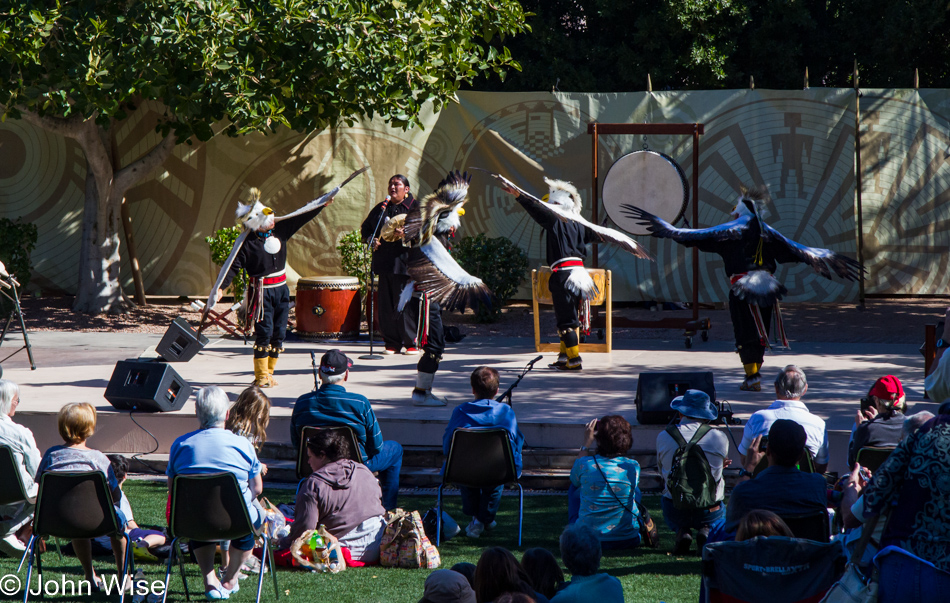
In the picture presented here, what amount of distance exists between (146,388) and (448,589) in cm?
436

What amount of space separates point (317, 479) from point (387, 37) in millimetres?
6213

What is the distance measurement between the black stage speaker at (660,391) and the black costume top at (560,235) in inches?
91.3

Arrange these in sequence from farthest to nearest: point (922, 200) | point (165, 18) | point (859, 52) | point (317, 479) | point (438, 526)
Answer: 1. point (859, 52)
2. point (922, 200)
3. point (165, 18)
4. point (438, 526)
5. point (317, 479)

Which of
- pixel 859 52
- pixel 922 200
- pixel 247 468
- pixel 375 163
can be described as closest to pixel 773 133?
pixel 922 200

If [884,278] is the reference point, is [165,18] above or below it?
above

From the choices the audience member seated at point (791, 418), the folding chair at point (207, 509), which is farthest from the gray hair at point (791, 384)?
the folding chair at point (207, 509)

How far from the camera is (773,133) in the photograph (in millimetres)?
12219

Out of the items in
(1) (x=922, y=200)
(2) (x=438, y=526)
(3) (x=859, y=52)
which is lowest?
(2) (x=438, y=526)

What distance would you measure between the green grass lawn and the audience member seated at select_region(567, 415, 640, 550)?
13 centimetres

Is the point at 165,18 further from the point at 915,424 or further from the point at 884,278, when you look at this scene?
the point at 884,278

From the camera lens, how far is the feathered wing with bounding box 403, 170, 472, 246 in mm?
6966

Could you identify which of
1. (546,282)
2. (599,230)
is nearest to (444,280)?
(599,230)

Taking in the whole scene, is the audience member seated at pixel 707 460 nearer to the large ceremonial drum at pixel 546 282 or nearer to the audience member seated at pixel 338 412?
the audience member seated at pixel 338 412

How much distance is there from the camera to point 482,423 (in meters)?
5.32
